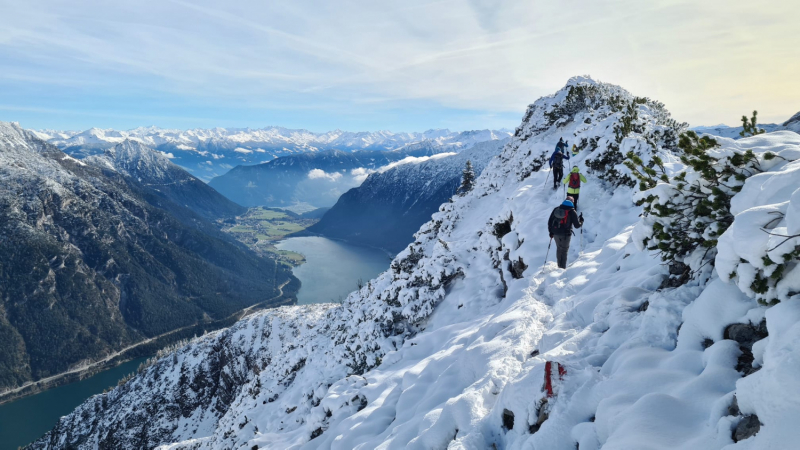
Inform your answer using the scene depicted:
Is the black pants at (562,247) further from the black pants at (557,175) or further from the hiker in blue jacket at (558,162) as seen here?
the black pants at (557,175)

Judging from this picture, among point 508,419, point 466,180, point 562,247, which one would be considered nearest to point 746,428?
point 508,419

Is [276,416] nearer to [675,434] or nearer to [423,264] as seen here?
[423,264]

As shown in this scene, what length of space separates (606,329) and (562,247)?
5863 mm

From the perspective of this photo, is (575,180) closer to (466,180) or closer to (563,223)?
(563,223)

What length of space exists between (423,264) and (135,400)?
338ft

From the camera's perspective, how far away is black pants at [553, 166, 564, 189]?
21562mm

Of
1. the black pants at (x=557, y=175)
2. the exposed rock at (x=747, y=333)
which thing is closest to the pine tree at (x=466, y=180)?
the black pants at (x=557, y=175)

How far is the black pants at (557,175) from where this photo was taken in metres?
21.6

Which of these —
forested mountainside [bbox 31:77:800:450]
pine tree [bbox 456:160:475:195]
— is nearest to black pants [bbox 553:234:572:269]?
forested mountainside [bbox 31:77:800:450]

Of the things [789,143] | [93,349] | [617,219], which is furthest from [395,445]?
[93,349]

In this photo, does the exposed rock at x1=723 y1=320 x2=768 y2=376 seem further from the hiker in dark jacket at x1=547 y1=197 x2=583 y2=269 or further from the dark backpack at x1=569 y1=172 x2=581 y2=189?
the dark backpack at x1=569 y1=172 x2=581 y2=189

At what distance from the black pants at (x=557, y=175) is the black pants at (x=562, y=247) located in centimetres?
960

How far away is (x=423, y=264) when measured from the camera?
24438mm

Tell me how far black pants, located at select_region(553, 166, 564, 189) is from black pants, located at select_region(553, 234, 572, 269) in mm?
9596
